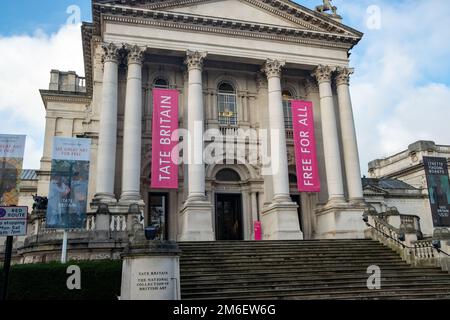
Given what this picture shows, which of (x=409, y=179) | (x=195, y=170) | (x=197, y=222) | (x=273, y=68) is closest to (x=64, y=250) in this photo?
(x=197, y=222)

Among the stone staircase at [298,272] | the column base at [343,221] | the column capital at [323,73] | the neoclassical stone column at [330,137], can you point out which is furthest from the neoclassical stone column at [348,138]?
the stone staircase at [298,272]

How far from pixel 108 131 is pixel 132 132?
1.14m

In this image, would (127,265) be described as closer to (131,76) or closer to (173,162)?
(173,162)

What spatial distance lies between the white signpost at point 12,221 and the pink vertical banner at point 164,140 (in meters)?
10.2

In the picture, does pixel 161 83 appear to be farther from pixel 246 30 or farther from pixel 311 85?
pixel 311 85

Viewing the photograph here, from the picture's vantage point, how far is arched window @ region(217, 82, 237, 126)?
25.3m

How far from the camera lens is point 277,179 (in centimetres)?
2281

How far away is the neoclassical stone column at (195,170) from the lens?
20438 millimetres

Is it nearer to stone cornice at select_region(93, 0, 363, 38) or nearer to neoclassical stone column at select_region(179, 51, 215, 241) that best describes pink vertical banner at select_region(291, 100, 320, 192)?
neoclassical stone column at select_region(179, 51, 215, 241)

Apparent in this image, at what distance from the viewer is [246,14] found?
25172 millimetres

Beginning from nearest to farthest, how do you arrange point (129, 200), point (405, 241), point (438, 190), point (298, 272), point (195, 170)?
point (298, 272) < point (405, 241) < point (129, 200) < point (438, 190) < point (195, 170)

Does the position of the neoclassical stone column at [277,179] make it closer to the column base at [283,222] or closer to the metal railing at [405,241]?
the column base at [283,222]

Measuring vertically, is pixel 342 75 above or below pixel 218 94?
above
